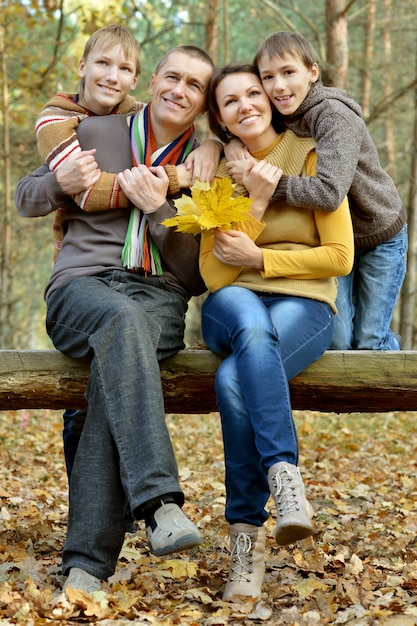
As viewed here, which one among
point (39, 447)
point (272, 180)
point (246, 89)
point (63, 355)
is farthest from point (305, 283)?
point (39, 447)

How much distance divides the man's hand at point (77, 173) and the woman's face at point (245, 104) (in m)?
0.66

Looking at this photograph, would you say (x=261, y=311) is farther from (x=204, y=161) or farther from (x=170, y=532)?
(x=170, y=532)

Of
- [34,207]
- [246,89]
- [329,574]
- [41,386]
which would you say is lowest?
[329,574]

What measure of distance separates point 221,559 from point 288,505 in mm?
1139

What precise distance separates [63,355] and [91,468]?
27.9 inches

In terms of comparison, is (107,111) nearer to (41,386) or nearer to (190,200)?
(190,200)

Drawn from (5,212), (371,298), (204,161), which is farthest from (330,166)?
(5,212)

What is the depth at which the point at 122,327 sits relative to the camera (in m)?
3.12

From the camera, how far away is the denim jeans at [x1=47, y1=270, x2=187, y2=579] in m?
2.94

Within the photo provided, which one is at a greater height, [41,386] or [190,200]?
[190,200]

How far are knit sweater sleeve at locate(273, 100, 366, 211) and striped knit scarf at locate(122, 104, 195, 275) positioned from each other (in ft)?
2.06

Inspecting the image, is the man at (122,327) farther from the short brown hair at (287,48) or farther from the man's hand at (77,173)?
the short brown hair at (287,48)

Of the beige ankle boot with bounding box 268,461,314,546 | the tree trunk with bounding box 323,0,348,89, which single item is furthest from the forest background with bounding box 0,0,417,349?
the beige ankle boot with bounding box 268,461,314,546

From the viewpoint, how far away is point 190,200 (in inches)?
130
